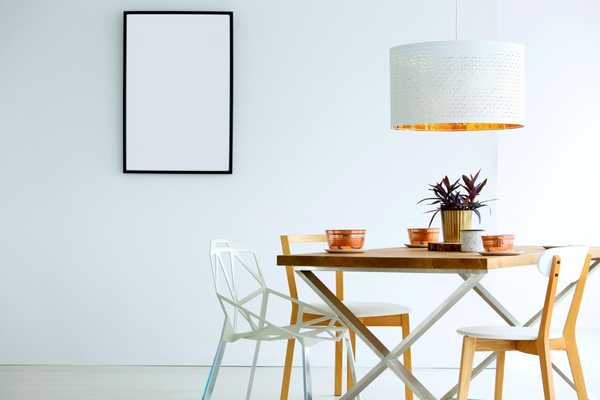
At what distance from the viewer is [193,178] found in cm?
497

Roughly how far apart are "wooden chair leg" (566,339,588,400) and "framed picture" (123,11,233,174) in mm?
2460

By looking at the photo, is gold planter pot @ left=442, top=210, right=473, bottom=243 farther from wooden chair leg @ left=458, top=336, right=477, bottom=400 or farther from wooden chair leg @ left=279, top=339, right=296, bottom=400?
wooden chair leg @ left=279, top=339, right=296, bottom=400

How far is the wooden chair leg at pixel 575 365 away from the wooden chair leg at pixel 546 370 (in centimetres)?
22

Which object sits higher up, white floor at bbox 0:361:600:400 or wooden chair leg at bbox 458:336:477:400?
wooden chair leg at bbox 458:336:477:400

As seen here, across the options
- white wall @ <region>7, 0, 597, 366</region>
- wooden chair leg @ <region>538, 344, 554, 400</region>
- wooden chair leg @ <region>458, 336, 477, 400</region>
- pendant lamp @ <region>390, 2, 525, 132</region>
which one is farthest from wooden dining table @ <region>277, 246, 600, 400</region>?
white wall @ <region>7, 0, 597, 366</region>

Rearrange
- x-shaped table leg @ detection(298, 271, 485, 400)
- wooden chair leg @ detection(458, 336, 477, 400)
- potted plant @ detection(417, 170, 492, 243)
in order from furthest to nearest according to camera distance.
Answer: potted plant @ detection(417, 170, 492, 243), x-shaped table leg @ detection(298, 271, 485, 400), wooden chair leg @ detection(458, 336, 477, 400)

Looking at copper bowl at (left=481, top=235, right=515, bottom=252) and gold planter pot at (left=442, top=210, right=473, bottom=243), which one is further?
gold planter pot at (left=442, top=210, right=473, bottom=243)

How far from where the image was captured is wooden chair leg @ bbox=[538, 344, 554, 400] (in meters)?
2.72

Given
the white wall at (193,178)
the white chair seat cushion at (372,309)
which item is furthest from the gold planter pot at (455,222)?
the white wall at (193,178)

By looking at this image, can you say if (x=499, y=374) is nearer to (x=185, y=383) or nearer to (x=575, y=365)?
(x=575, y=365)

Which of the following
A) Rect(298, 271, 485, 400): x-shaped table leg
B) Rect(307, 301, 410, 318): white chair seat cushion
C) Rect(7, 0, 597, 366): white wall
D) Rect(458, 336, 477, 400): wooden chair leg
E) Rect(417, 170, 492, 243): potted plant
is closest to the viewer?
Rect(458, 336, 477, 400): wooden chair leg

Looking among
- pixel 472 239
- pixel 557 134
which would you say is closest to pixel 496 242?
pixel 472 239

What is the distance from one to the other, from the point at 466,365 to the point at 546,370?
9.9 inches

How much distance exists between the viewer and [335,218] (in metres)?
4.92
